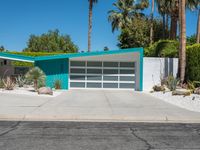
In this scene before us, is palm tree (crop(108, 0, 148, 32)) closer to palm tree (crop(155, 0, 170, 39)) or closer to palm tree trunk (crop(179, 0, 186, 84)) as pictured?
palm tree (crop(155, 0, 170, 39))

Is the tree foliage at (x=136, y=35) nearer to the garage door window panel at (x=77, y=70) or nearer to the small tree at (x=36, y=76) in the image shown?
the garage door window panel at (x=77, y=70)

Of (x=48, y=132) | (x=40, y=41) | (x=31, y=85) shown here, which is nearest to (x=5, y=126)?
(x=48, y=132)

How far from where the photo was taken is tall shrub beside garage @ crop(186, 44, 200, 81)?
78.0 ft

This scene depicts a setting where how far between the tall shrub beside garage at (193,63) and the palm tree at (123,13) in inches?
1009

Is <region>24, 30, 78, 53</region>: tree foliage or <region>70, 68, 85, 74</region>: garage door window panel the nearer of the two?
<region>70, 68, 85, 74</region>: garage door window panel

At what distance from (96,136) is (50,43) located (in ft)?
234

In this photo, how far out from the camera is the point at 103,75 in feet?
90.6

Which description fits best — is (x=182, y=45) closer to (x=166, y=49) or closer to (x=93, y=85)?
(x=93, y=85)

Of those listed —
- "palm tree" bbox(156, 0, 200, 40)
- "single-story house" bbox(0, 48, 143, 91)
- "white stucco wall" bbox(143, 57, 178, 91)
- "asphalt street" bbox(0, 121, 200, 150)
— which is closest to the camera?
"asphalt street" bbox(0, 121, 200, 150)

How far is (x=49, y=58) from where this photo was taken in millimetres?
26000

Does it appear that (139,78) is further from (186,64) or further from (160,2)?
(160,2)

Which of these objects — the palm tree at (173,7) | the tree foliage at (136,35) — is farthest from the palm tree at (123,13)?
the palm tree at (173,7)

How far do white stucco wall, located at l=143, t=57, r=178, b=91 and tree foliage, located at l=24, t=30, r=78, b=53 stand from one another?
53037mm

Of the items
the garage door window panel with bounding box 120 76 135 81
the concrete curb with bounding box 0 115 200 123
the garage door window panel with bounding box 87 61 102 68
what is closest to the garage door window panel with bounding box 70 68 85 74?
the garage door window panel with bounding box 87 61 102 68
